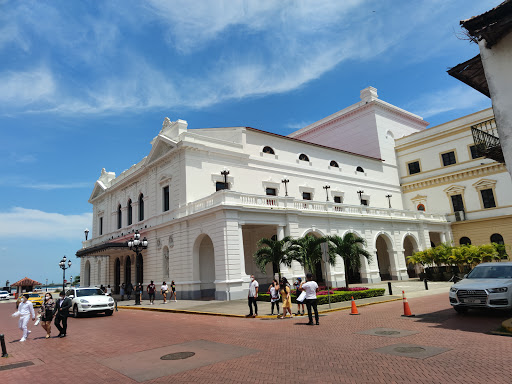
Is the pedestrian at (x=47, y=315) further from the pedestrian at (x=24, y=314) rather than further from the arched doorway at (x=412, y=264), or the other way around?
the arched doorway at (x=412, y=264)

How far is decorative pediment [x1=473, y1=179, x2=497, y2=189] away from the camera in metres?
36.8

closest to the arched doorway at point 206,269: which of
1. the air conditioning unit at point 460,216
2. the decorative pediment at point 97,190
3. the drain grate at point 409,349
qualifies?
the drain grate at point 409,349

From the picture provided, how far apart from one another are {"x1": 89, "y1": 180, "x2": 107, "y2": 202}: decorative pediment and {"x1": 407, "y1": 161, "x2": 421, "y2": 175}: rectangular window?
37.0 metres

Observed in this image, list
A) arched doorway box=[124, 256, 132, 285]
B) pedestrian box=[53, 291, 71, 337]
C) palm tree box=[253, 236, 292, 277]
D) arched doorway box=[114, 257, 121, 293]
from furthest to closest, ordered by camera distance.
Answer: arched doorway box=[114, 257, 121, 293] < arched doorway box=[124, 256, 132, 285] < palm tree box=[253, 236, 292, 277] < pedestrian box=[53, 291, 71, 337]

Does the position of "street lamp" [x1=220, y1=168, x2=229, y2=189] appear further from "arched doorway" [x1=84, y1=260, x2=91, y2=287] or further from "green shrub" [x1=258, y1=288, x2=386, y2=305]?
"arched doorway" [x1=84, y1=260, x2=91, y2=287]

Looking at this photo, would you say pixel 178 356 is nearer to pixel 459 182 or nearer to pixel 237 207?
pixel 237 207

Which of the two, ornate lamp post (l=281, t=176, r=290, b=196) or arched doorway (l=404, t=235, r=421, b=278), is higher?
ornate lamp post (l=281, t=176, r=290, b=196)

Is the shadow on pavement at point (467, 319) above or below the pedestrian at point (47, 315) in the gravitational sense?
below

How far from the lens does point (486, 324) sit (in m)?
9.91

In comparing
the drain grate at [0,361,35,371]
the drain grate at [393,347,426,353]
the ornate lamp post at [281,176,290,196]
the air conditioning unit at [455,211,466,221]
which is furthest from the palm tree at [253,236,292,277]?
the air conditioning unit at [455,211,466,221]

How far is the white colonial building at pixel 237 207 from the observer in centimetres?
2395

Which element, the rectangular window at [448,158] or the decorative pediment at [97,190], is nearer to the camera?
the rectangular window at [448,158]

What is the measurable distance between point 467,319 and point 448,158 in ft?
113

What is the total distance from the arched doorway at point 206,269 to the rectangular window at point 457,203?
2845 cm
